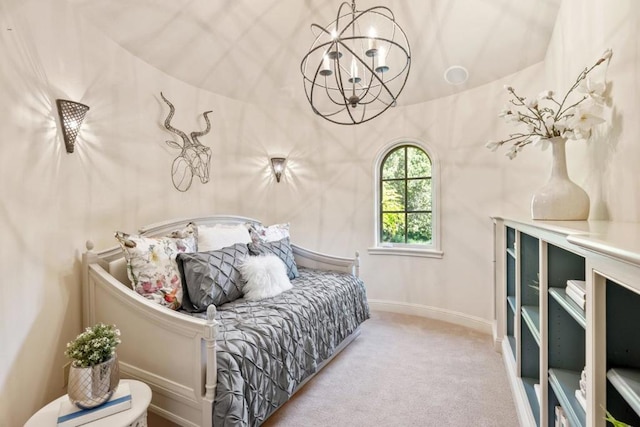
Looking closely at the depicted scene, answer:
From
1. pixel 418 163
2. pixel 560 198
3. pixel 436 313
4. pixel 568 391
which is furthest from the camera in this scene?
pixel 418 163

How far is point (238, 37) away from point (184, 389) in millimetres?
2947

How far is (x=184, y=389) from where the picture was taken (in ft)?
5.52

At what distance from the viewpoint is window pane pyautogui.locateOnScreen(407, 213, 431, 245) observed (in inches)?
152

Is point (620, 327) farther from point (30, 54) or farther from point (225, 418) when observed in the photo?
point (30, 54)

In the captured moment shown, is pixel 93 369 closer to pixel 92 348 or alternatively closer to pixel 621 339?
pixel 92 348

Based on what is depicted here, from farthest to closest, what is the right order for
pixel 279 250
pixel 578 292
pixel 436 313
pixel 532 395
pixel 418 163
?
pixel 418 163
pixel 436 313
pixel 279 250
pixel 532 395
pixel 578 292

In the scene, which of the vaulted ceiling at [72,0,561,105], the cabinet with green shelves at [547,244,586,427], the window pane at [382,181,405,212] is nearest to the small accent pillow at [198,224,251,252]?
the vaulted ceiling at [72,0,561,105]

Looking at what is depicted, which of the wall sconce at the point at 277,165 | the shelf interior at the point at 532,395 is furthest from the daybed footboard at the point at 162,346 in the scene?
the wall sconce at the point at 277,165

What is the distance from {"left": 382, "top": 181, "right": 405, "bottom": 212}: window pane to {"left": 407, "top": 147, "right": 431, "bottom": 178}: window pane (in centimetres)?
19

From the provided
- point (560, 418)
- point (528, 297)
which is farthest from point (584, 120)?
point (560, 418)

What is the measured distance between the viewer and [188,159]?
318cm

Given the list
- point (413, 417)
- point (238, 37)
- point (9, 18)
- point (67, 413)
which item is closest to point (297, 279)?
point (413, 417)

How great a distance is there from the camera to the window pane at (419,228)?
3.85 m

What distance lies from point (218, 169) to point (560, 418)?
3320 millimetres
